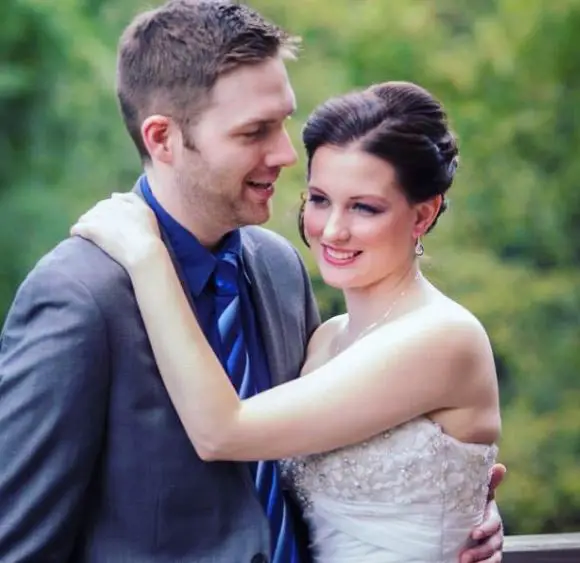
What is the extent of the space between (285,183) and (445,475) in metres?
1.16

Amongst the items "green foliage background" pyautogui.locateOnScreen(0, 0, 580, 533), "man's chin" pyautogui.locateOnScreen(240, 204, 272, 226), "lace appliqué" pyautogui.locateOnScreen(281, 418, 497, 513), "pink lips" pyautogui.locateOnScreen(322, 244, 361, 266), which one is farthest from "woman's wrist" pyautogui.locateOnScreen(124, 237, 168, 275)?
"green foliage background" pyautogui.locateOnScreen(0, 0, 580, 533)

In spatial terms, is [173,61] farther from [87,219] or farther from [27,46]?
[27,46]

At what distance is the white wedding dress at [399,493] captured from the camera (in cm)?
165

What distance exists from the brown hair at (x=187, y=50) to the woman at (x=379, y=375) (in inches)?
5.4

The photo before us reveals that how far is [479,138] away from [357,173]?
4.40ft

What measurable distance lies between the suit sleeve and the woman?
4.6 inches

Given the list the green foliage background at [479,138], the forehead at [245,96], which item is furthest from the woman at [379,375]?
the green foliage background at [479,138]

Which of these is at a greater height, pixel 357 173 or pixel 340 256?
pixel 357 173

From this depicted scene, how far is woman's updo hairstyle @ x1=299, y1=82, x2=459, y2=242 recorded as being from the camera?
165cm

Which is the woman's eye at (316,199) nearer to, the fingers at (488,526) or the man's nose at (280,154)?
the man's nose at (280,154)

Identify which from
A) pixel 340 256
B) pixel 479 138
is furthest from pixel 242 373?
pixel 479 138

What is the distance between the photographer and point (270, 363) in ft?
5.79

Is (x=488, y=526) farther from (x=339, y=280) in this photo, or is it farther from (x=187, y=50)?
(x=187, y=50)

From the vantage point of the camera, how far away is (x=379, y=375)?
5.35 ft
